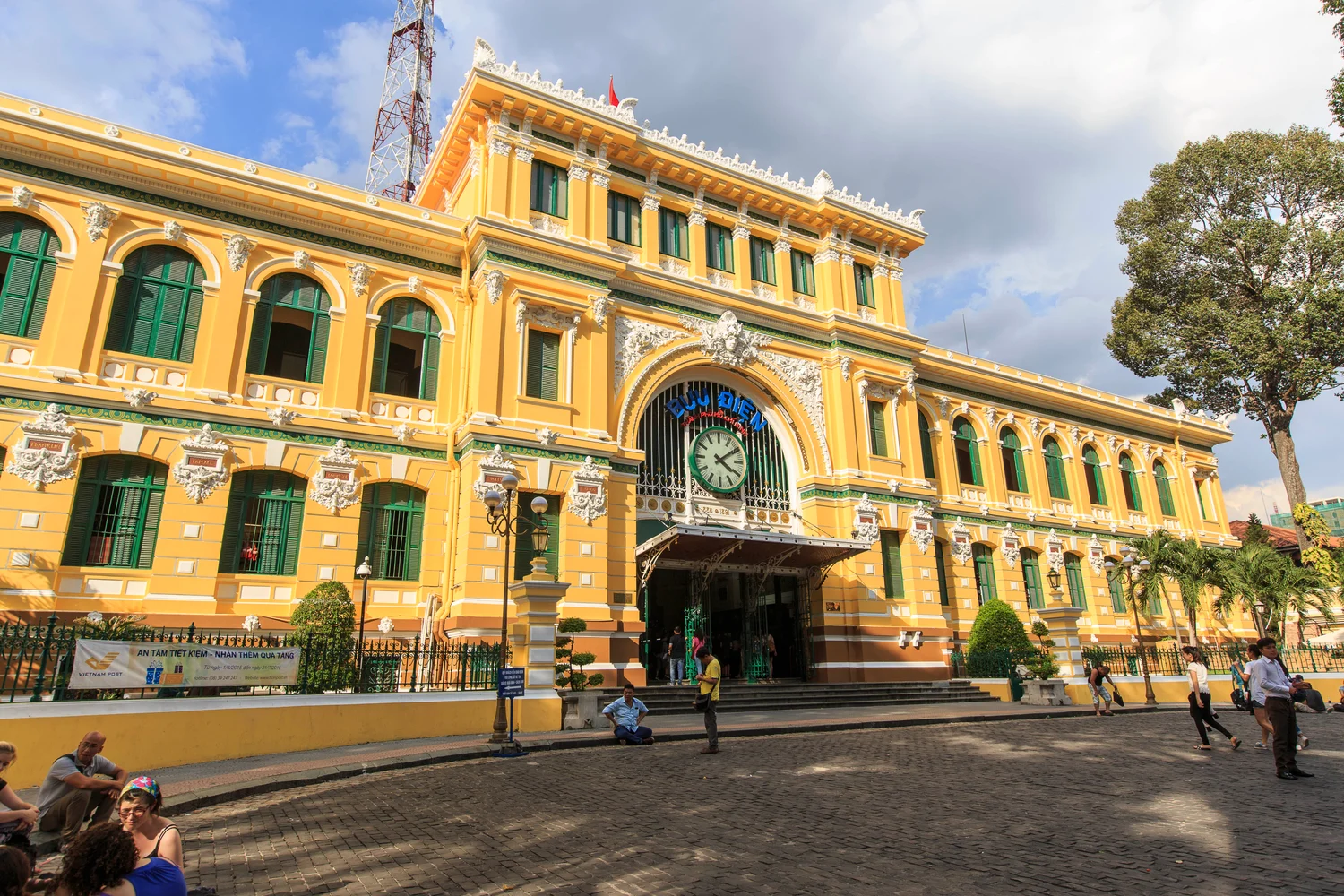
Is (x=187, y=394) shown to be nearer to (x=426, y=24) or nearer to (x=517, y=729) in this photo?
(x=517, y=729)

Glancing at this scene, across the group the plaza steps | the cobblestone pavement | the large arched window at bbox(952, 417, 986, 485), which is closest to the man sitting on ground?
the cobblestone pavement

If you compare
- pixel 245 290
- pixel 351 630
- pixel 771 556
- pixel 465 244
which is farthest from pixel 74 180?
pixel 771 556

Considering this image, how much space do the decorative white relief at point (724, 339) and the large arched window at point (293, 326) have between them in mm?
10417

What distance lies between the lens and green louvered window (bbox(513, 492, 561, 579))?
65.5 feet

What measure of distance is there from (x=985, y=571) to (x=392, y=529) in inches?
874

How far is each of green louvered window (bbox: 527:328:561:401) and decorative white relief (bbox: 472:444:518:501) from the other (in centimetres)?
222

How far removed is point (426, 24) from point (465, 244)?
23231mm

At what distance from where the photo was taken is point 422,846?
23.6ft

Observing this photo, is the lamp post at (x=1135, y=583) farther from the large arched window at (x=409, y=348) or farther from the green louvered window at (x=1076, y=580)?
the large arched window at (x=409, y=348)

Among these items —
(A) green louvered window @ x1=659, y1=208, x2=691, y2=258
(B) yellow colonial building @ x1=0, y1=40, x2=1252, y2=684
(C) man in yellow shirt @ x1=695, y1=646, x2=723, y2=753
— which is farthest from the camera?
(A) green louvered window @ x1=659, y1=208, x2=691, y2=258

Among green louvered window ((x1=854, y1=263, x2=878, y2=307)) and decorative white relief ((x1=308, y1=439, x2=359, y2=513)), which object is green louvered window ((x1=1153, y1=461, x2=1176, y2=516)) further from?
decorative white relief ((x1=308, y1=439, x2=359, y2=513))

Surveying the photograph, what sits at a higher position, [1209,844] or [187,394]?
[187,394]

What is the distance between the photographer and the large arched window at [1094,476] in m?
36.3

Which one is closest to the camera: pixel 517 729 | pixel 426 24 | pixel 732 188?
pixel 517 729
